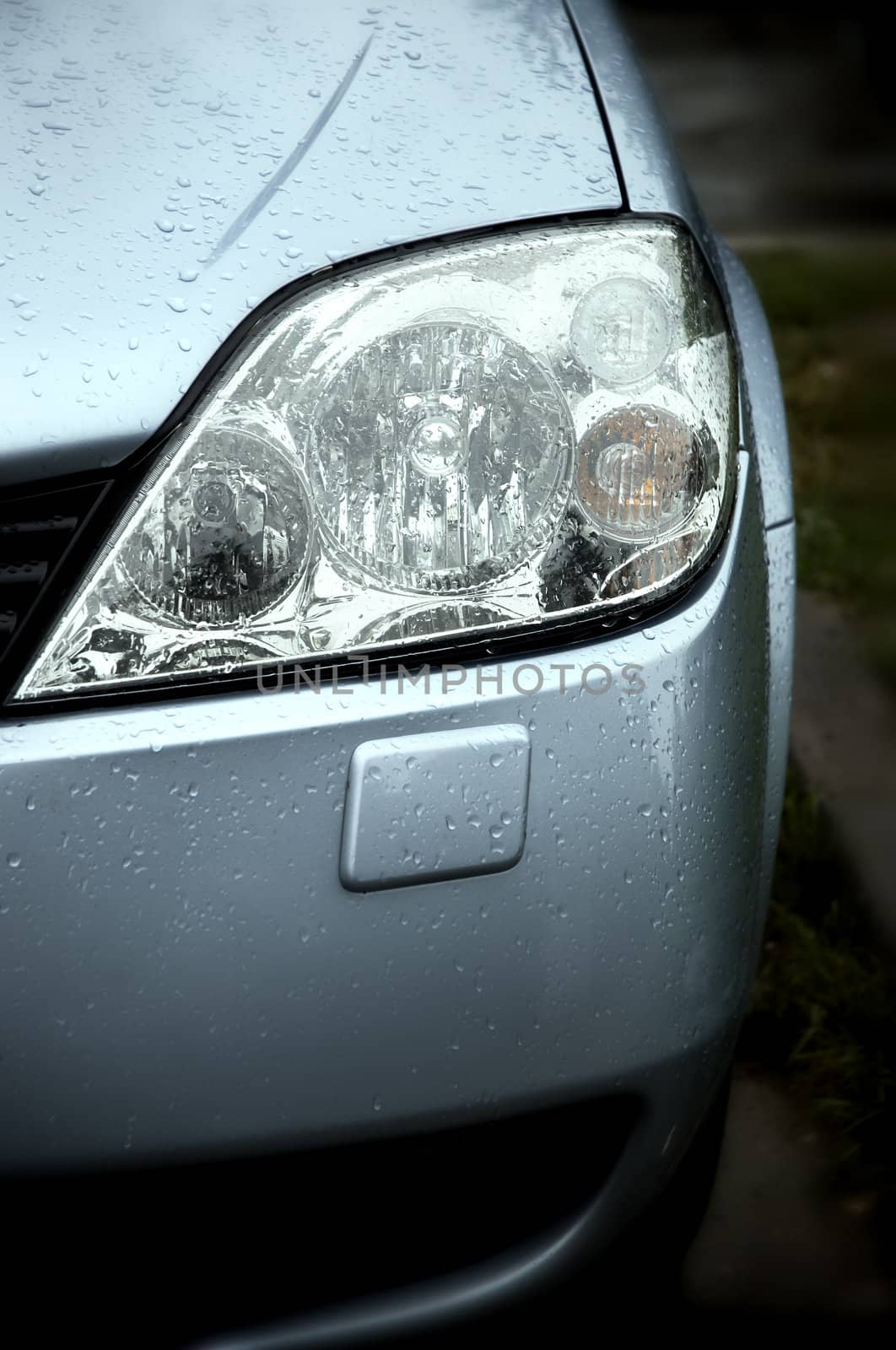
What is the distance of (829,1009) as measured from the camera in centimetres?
197

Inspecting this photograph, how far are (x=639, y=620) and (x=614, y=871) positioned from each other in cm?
19

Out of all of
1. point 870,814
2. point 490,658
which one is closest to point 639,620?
point 490,658

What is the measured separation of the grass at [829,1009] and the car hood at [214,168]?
1.22 meters

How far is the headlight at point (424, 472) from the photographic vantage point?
1.05m

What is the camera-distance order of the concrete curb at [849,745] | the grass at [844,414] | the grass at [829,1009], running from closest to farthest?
the grass at [829,1009] < the concrete curb at [849,745] < the grass at [844,414]

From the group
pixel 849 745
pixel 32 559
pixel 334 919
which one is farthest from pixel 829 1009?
pixel 32 559

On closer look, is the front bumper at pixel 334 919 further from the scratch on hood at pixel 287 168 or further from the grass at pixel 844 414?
the grass at pixel 844 414

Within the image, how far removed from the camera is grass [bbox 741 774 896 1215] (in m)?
1.79

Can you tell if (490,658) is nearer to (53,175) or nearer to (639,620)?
(639,620)

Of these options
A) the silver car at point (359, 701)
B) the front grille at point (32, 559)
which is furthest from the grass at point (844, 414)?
the front grille at point (32, 559)

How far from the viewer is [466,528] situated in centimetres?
107

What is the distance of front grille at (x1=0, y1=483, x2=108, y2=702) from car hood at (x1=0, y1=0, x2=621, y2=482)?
0.03 metres

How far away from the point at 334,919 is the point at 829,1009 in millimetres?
1189

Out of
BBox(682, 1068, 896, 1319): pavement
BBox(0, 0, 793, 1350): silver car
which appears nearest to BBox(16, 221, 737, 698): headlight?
BBox(0, 0, 793, 1350): silver car
